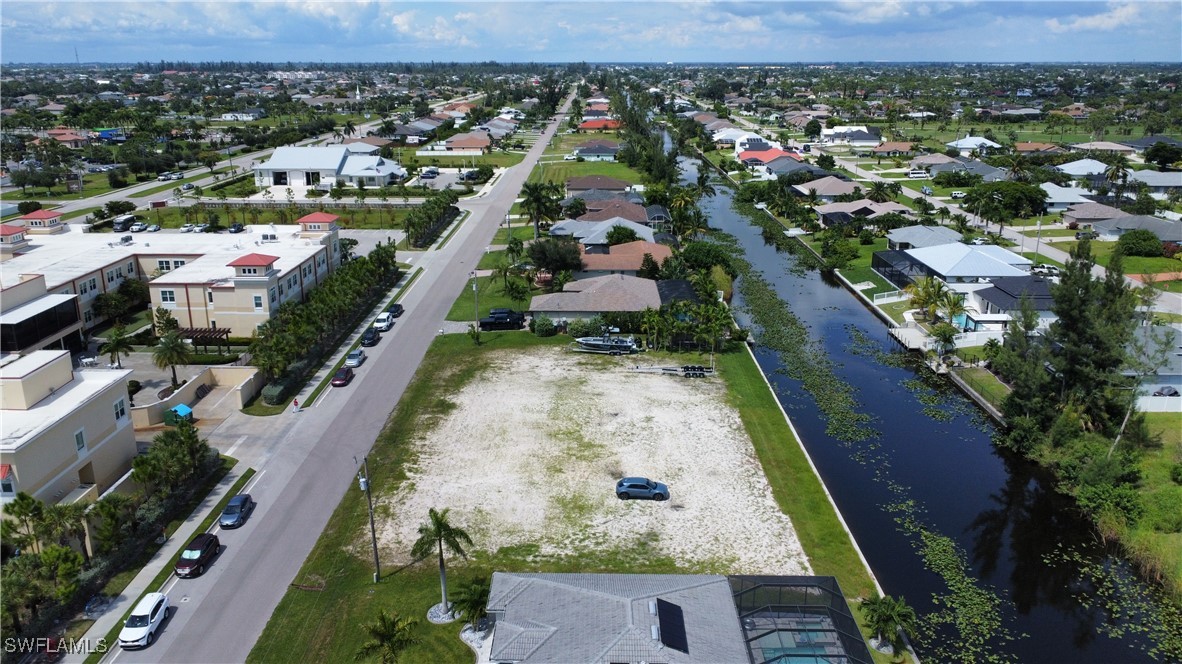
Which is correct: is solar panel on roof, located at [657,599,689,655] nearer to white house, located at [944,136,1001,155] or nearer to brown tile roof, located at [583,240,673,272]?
brown tile roof, located at [583,240,673,272]

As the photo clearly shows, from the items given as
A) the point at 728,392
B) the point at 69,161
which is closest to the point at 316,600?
the point at 728,392

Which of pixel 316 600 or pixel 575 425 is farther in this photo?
pixel 575 425

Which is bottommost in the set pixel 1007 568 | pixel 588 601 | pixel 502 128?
pixel 1007 568

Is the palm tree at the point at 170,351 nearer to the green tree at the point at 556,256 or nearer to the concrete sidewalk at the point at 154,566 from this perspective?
the concrete sidewalk at the point at 154,566

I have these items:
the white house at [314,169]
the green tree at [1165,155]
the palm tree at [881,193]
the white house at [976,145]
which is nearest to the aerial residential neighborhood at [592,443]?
the palm tree at [881,193]

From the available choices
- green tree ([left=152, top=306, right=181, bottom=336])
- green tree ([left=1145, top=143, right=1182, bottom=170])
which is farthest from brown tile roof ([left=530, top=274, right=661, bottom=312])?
green tree ([left=1145, top=143, right=1182, bottom=170])

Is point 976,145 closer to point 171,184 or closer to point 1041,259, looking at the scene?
point 1041,259

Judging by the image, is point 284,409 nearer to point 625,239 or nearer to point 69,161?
point 625,239
